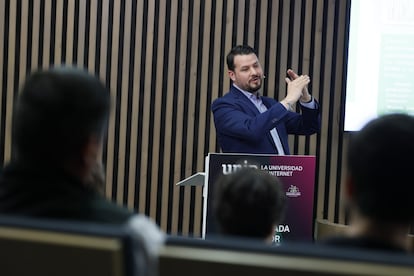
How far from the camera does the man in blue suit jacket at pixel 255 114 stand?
4.43m

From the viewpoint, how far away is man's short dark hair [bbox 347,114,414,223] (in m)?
1.27

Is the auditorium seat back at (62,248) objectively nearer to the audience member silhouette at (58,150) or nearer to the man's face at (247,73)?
the audience member silhouette at (58,150)

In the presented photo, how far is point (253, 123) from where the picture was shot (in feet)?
14.6

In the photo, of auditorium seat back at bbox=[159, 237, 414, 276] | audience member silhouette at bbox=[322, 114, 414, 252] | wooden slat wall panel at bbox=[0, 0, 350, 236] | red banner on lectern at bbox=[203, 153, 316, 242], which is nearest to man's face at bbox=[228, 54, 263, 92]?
red banner on lectern at bbox=[203, 153, 316, 242]

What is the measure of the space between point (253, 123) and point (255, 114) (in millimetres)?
206

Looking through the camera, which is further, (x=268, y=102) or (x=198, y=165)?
(x=198, y=165)

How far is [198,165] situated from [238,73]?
1.83 meters

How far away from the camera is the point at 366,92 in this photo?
580 centimetres

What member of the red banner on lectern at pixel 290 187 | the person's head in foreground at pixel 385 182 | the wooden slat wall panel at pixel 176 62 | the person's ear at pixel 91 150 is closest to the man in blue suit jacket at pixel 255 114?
the red banner on lectern at pixel 290 187

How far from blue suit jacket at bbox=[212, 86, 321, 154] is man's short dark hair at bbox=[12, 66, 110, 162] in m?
2.93

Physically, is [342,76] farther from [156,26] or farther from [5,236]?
[5,236]

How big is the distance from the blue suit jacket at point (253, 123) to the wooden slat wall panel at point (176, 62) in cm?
175

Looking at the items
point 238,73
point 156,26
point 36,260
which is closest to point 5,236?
point 36,260

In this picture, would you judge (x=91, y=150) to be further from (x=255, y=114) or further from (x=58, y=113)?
(x=255, y=114)
